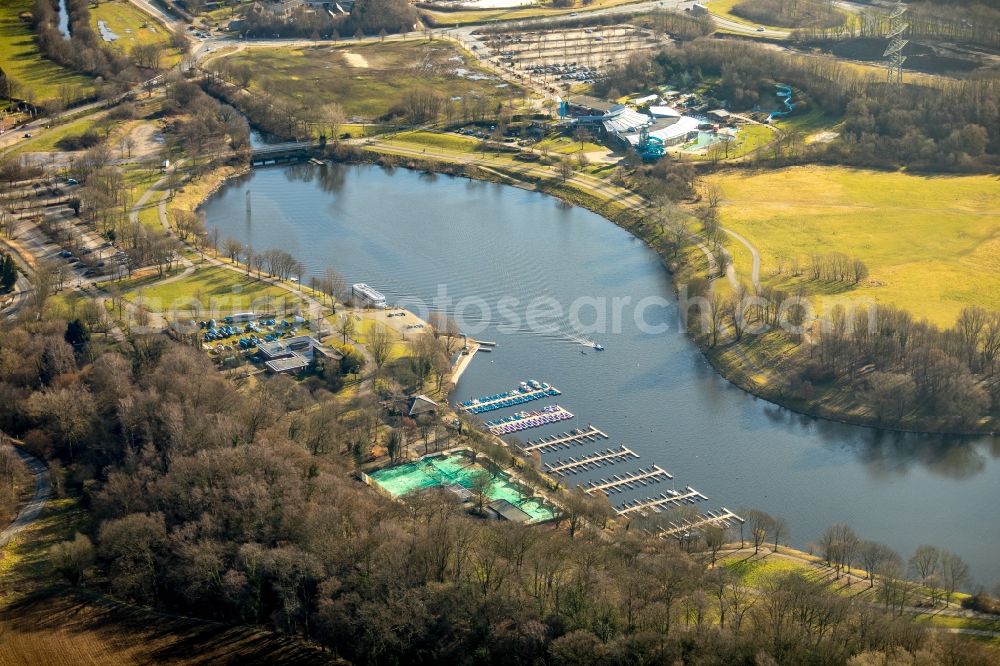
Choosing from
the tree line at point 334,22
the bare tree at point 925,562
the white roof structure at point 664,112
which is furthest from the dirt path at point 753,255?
the tree line at point 334,22

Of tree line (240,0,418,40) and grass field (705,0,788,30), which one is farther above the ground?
grass field (705,0,788,30)

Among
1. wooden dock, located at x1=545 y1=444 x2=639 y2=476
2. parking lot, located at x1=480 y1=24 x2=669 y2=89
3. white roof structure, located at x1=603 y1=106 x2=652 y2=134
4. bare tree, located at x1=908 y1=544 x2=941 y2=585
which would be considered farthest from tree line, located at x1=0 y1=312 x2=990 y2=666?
parking lot, located at x1=480 y1=24 x2=669 y2=89

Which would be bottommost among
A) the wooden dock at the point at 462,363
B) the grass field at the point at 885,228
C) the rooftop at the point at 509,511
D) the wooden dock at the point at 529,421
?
the wooden dock at the point at 529,421

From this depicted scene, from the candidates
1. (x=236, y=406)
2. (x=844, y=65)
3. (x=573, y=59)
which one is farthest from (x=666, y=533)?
(x=573, y=59)

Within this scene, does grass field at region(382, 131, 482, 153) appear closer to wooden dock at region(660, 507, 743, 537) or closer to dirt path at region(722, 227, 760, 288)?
dirt path at region(722, 227, 760, 288)

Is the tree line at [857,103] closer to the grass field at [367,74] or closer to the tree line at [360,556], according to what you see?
the grass field at [367,74]

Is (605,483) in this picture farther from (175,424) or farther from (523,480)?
(175,424)
